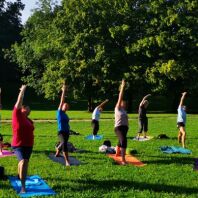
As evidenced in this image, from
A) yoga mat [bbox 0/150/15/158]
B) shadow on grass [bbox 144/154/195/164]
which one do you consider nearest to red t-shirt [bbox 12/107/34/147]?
shadow on grass [bbox 144/154/195/164]

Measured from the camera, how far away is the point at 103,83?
51438 mm

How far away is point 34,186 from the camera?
10328 millimetres

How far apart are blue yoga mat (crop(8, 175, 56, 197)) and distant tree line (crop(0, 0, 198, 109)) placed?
36.9 m

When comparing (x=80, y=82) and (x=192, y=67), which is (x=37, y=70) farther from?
(x=192, y=67)

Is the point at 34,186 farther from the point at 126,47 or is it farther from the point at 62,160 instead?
the point at 126,47

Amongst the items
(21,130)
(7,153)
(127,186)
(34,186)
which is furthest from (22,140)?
(7,153)

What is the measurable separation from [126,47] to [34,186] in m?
39.7

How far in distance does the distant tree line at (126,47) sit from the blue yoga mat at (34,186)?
36.9 metres

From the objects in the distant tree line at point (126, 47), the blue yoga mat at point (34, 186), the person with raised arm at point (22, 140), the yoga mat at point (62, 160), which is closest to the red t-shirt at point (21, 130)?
the person with raised arm at point (22, 140)

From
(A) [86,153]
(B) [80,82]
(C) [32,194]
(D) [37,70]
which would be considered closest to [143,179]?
(C) [32,194]

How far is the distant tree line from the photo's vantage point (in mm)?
48562

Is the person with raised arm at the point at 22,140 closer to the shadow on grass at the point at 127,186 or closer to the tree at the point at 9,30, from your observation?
the shadow on grass at the point at 127,186

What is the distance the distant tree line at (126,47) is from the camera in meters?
48.6

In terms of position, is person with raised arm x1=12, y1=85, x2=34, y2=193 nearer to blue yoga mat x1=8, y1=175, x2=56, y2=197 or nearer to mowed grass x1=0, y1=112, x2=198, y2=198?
blue yoga mat x1=8, y1=175, x2=56, y2=197
